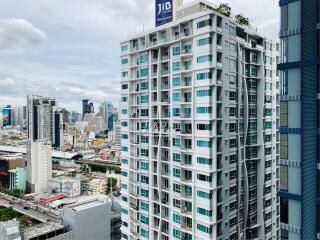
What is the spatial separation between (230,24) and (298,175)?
11312 mm

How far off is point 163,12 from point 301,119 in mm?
13880

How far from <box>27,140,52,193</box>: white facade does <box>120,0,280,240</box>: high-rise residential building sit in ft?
179

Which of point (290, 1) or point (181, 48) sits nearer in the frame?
point (290, 1)

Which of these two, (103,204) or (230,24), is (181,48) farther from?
(103,204)

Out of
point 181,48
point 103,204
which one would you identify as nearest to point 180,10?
point 181,48

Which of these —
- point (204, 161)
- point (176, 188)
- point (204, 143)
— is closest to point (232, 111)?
point (204, 143)

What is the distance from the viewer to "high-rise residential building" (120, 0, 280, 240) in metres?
19.6

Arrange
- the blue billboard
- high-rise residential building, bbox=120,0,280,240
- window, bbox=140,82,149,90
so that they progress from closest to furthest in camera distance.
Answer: high-rise residential building, bbox=120,0,280,240
the blue billboard
window, bbox=140,82,149,90

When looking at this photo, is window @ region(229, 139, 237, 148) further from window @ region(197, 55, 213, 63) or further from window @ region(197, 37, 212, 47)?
window @ region(197, 37, 212, 47)

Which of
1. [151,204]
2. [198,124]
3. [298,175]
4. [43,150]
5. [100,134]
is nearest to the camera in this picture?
[298,175]

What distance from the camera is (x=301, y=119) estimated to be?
12273 mm

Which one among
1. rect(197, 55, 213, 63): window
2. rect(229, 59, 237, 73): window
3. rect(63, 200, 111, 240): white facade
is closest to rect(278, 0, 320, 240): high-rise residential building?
rect(197, 55, 213, 63): window

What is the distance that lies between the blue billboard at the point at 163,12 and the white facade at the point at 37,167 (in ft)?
195

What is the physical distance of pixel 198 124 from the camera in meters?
19.9
